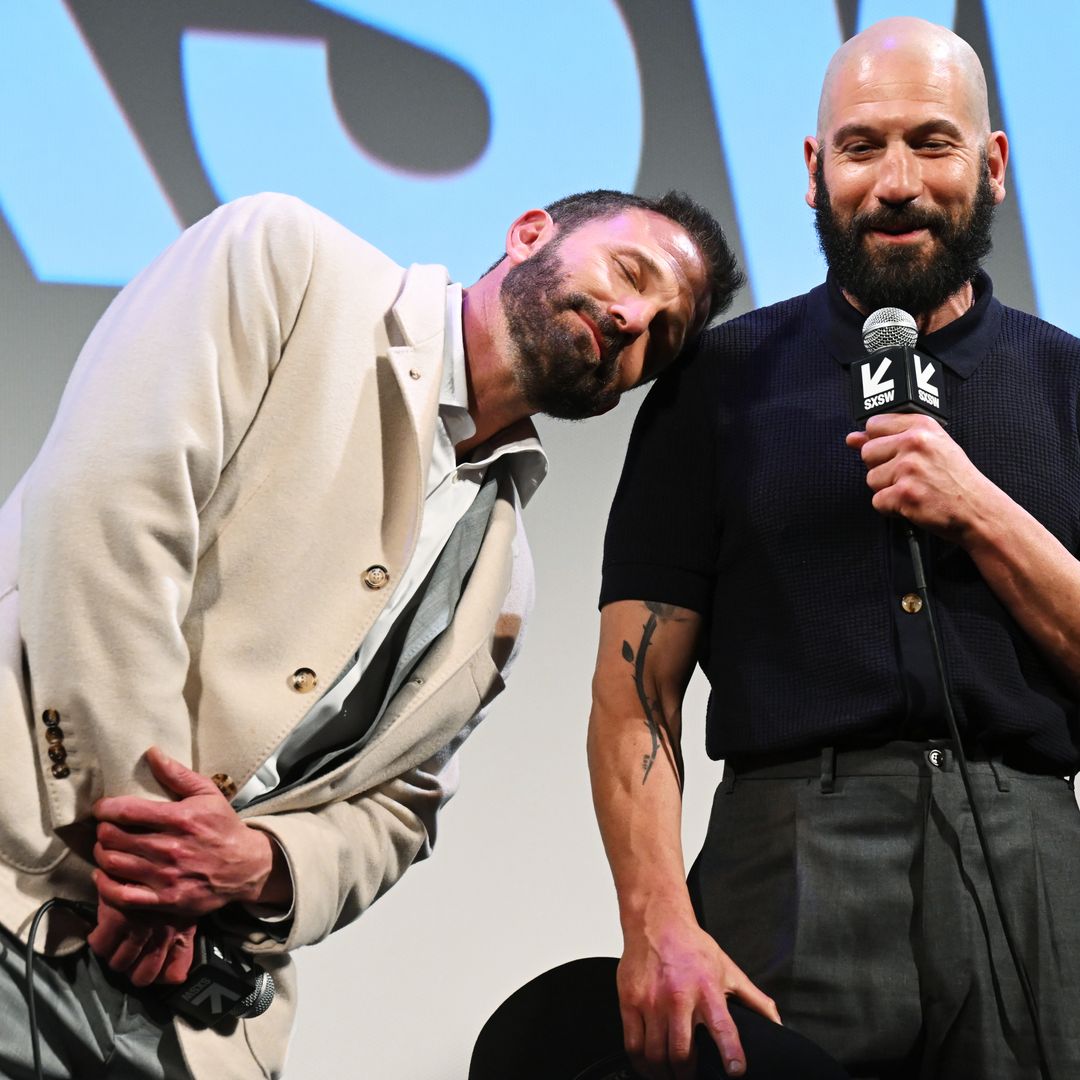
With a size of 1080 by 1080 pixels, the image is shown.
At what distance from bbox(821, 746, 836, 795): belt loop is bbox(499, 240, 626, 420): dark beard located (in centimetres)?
68

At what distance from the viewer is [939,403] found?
5.25 feet

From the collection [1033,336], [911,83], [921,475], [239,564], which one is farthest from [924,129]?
[239,564]

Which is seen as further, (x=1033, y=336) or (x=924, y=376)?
(x=1033, y=336)

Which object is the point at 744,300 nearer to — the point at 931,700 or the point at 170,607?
the point at 931,700

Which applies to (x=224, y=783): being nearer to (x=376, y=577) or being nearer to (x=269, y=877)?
(x=269, y=877)

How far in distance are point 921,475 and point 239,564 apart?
80 cm

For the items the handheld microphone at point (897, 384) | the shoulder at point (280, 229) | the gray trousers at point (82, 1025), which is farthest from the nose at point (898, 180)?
the gray trousers at point (82, 1025)

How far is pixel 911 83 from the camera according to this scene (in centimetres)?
186

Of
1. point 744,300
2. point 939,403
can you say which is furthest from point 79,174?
point 939,403

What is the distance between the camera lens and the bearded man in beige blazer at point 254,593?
156 centimetres

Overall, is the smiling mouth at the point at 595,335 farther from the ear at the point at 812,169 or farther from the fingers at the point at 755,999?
the fingers at the point at 755,999

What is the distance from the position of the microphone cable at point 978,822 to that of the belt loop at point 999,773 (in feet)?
0.12

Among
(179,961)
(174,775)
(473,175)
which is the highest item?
(473,175)

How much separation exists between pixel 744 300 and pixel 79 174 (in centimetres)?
137
